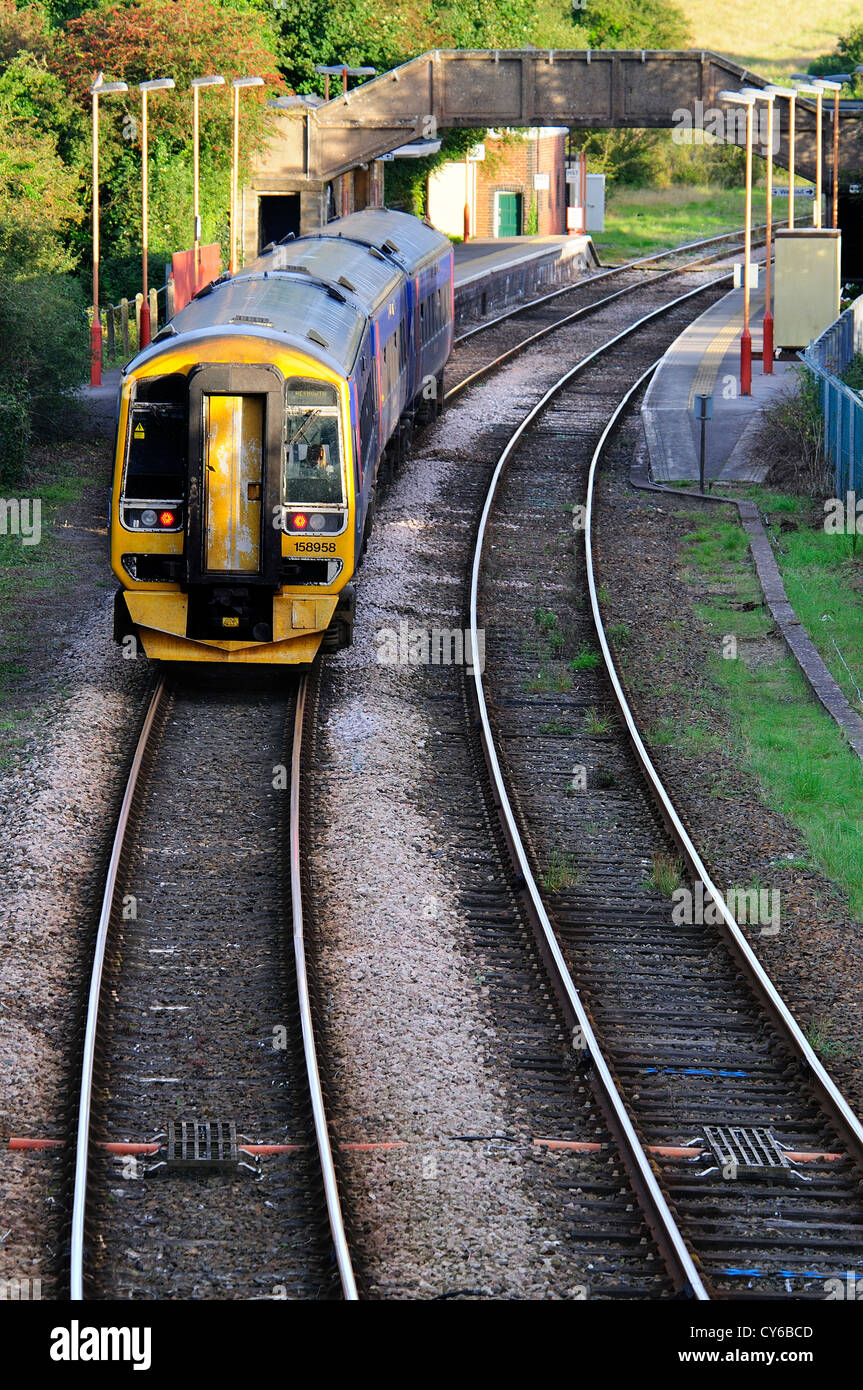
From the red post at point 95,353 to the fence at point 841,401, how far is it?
12849 mm

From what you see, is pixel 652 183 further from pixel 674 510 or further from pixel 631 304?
pixel 674 510

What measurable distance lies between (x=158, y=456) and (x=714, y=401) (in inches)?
697

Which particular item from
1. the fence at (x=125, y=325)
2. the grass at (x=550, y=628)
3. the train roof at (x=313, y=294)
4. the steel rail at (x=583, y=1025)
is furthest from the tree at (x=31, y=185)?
the steel rail at (x=583, y=1025)

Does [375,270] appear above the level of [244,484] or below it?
above

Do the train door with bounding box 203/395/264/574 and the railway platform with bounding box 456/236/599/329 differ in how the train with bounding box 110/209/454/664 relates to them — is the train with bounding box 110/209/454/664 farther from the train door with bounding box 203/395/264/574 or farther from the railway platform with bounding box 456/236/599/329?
the railway platform with bounding box 456/236/599/329

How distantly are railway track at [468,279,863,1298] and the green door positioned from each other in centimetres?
4594

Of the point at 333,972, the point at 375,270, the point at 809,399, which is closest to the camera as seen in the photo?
the point at 333,972

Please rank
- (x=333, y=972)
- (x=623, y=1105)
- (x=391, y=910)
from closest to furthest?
(x=623, y=1105) → (x=333, y=972) → (x=391, y=910)

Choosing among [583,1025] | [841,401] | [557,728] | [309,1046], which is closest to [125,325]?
[841,401]

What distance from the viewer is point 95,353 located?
30.3m

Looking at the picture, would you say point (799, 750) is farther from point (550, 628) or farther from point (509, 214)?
point (509, 214)

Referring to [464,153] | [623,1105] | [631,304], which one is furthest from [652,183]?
[623,1105]

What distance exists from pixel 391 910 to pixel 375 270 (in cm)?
1202

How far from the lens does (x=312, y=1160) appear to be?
8328 millimetres
